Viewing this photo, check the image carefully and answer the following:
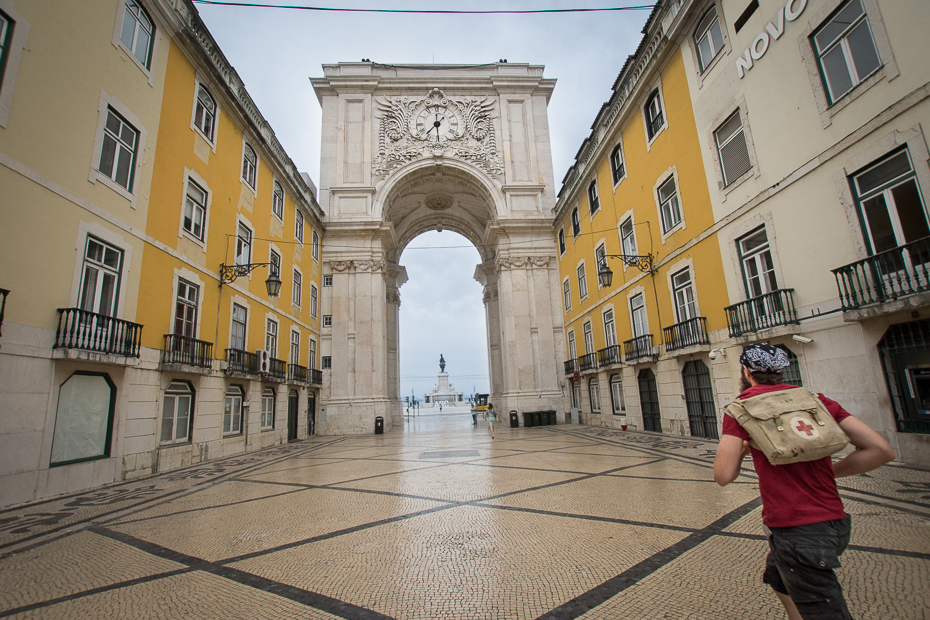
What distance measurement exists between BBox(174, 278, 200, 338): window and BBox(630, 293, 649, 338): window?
13.6m

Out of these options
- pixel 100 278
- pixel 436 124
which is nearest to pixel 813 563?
pixel 100 278

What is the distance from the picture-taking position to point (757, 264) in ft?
31.1

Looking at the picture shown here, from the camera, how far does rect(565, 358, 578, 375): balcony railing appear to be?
843 inches

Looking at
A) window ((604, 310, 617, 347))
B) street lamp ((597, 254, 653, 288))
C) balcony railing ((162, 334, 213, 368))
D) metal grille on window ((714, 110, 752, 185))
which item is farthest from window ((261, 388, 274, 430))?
metal grille on window ((714, 110, 752, 185))

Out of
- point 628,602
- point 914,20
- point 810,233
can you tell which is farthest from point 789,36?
point 628,602

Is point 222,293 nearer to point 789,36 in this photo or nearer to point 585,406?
point 789,36

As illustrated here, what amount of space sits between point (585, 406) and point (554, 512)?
1682cm

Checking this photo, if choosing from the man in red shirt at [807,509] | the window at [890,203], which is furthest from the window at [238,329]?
the window at [890,203]

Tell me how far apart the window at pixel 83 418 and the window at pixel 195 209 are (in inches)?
182

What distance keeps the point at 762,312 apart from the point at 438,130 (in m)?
21.8

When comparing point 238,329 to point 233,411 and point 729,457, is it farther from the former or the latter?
point 729,457

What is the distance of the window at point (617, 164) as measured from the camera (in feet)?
51.9

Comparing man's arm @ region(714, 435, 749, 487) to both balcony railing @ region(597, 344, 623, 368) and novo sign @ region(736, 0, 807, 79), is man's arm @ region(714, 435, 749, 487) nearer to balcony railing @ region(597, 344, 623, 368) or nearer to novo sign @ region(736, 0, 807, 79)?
novo sign @ region(736, 0, 807, 79)

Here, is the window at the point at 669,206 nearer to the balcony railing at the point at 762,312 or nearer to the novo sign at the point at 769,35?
the novo sign at the point at 769,35
